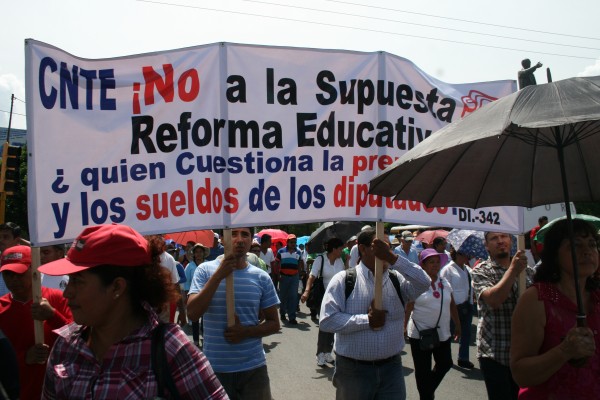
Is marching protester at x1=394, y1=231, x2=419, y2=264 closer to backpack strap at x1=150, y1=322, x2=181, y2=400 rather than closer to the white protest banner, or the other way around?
the white protest banner

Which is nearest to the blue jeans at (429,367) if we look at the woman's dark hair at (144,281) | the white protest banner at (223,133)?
the white protest banner at (223,133)

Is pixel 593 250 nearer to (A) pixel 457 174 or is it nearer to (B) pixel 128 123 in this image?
(A) pixel 457 174

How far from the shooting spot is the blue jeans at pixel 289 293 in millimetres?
13414

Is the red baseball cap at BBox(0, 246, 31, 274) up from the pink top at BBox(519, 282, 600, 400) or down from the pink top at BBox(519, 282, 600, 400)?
up

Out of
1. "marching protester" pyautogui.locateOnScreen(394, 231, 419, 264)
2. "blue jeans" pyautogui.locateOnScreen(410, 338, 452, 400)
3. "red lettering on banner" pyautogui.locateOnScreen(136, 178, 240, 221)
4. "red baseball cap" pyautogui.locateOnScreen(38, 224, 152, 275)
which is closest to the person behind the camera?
"red baseball cap" pyautogui.locateOnScreen(38, 224, 152, 275)

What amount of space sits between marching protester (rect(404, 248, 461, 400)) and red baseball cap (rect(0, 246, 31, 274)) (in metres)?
3.89

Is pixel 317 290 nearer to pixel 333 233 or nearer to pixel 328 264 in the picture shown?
pixel 328 264

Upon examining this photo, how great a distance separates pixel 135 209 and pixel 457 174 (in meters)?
2.10

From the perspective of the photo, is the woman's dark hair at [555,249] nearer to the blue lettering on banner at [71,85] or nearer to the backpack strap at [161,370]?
the backpack strap at [161,370]

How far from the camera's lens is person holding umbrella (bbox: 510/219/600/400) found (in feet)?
9.24

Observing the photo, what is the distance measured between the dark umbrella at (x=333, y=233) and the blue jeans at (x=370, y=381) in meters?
8.11

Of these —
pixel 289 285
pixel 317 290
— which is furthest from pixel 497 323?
pixel 289 285

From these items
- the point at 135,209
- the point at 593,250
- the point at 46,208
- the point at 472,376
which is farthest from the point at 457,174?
the point at 472,376

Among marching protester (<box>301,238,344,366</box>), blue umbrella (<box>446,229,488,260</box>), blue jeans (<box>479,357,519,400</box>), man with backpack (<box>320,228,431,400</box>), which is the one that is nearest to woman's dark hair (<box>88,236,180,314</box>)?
man with backpack (<box>320,228,431,400</box>)
